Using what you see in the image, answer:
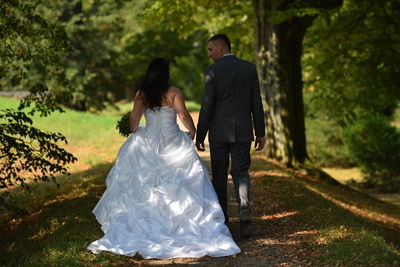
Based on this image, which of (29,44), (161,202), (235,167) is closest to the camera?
(161,202)

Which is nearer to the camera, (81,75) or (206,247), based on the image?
(206,247)

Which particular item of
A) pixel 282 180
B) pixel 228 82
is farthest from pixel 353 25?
pixel 228 82

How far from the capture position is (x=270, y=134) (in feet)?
55.3

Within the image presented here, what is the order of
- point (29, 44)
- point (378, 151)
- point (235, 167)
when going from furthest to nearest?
1. point (378, 151)
2. point (29, 44)
3. point (235, 167)

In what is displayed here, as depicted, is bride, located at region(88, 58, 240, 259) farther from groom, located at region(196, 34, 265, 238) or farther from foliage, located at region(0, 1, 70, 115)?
foliage, located at region(0, 1, 70, 115)

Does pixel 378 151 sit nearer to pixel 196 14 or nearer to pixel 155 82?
pixel 196 14

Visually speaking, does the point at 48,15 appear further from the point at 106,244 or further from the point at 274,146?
the point at 106,244

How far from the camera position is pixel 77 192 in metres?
12.3

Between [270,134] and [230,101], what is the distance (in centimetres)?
950

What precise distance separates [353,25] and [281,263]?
528 inches

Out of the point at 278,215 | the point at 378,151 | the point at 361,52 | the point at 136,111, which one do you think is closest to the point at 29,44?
the point at 136,111

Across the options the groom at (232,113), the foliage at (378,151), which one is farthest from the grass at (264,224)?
the foliage at (378,151)

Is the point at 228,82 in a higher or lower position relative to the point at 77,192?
higher

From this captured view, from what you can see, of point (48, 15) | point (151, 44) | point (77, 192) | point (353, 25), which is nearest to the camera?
point (77, 192)
